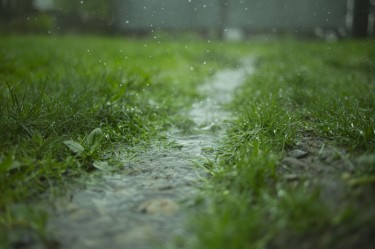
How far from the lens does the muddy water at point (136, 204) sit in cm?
153

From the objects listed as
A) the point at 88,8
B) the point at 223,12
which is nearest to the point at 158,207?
the point at 88,8

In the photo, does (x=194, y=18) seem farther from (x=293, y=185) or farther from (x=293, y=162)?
(x=293, y=185)

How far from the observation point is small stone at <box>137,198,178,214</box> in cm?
176

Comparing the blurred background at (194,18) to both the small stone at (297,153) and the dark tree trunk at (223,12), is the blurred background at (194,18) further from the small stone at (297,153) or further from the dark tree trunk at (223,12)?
the small stone at (297,153)

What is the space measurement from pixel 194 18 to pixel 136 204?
1376 cm

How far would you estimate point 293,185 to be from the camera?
183 cm

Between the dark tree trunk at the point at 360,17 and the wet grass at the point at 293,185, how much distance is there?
793 centimetres

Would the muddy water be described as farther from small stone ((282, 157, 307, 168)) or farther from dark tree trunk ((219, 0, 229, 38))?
dark tree trunk ((219, 0, 229, 38))

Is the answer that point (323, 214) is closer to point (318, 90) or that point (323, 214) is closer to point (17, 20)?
point (318, 90)

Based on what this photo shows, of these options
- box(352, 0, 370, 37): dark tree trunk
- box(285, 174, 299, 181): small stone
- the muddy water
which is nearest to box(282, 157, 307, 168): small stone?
box(285, 174, 299, 181): small stone

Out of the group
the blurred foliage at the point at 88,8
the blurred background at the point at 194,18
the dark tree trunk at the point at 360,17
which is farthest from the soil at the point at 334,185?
the blurred background at the point at 194,18

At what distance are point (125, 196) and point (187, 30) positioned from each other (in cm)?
1383

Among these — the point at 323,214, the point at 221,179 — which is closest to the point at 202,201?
the point at 221,179

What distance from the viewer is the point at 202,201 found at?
6.06ft
